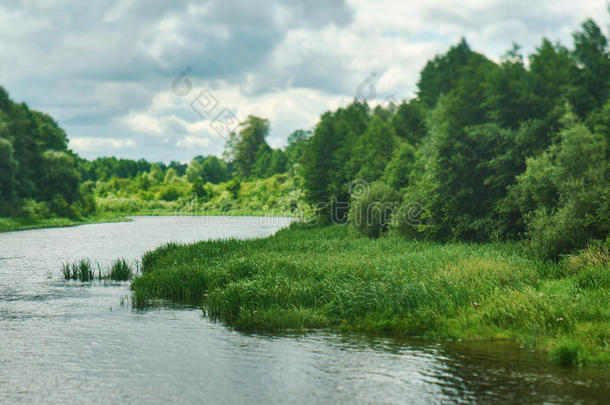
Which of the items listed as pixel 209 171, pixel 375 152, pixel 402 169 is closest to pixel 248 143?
pixel 209 171

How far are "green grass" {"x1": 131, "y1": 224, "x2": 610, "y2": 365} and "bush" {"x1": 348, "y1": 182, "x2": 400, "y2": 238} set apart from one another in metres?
Result: 15.1

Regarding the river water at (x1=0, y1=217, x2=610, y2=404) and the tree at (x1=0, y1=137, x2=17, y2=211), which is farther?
the tree at (x1=0, y1=137, x2=17, y2=211)

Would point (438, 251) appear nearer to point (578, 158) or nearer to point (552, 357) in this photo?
point (578, 158)

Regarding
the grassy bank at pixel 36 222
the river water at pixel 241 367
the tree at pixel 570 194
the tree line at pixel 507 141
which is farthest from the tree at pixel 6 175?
the tree at pixel 570 194

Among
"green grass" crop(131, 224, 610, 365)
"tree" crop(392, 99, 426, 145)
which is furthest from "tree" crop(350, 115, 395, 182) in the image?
"green grass" crop(131, 224, 610, 365)

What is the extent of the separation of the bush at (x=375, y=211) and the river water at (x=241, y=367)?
2361cm

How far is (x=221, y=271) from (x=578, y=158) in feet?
56.4

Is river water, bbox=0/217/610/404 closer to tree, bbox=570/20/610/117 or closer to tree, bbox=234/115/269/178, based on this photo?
tree, bbox=570/20/610/117

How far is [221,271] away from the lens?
23734 millimetres

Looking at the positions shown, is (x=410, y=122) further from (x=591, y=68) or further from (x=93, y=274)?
(x=93, y=274)

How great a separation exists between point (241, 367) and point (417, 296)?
21.7ft

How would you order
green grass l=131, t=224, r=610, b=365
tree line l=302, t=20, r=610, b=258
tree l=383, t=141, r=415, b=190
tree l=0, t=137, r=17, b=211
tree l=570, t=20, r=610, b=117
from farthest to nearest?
tree l=0, t=137, r=17, b=211 → tree l=383, t=141, r=415, b=190 → tree l=570, t=20, r=610, b=117 → tree line l=302, t=20, r=610, b=258 → green grass l=131, t=224, r=610, b=365

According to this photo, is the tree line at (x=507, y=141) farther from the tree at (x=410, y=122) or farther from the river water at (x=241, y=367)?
the tree at (x=410, y=122)

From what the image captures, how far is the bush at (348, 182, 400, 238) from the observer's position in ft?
137
